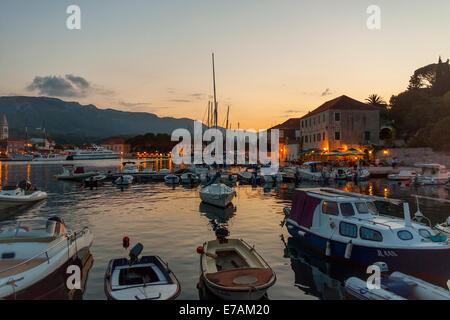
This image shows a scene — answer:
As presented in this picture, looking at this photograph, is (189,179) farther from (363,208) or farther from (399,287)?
(399,287)

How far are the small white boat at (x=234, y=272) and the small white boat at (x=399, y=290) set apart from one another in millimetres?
3006

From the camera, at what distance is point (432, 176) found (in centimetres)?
4978

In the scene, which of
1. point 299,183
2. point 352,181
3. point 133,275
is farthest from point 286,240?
point 352,181

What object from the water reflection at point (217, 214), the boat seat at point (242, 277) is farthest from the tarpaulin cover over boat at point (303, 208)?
the boat seat at point (242, 277)

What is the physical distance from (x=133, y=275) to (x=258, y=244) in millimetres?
8943

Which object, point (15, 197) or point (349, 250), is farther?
point (15, 197)

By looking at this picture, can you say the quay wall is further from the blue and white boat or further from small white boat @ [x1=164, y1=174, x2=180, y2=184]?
the blue and white boat

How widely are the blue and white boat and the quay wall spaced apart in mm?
52078

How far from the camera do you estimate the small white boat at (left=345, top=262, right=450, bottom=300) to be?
10.3 meters

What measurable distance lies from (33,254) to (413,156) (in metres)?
67.8

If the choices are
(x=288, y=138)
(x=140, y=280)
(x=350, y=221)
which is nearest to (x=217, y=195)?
(x=350, y=221)

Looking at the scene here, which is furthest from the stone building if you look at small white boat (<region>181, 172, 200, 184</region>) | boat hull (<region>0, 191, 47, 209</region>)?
boat hull (<region>0, 191, 47, 209</region>)

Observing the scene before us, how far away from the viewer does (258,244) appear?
19781 millimetres
